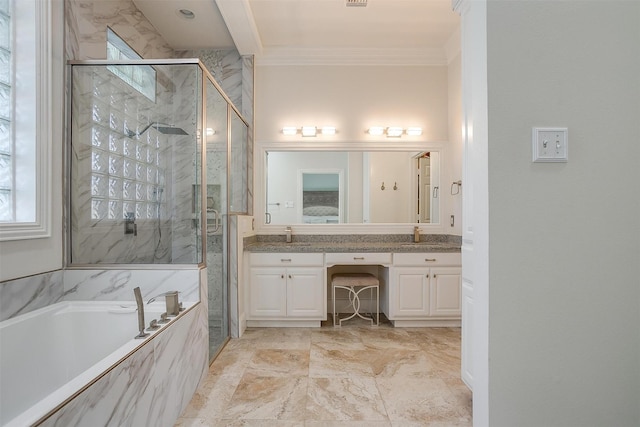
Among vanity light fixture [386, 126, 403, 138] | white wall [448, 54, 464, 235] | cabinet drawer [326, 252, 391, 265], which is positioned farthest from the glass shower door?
white wall [448, 54, 464, 235]

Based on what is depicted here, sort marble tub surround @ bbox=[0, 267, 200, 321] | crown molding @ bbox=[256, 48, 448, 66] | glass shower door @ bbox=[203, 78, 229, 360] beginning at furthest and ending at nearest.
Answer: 1. crown molding @ bbox=[256, 48, 448, 66]
2. glass shower door @ bbox=[203, 78, 229, 360]
3. marble tub surround @ bbox=[0, 267, 200, 321]

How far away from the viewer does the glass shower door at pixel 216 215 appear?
242 cm

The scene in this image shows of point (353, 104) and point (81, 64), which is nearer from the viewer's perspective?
point (81, 64)

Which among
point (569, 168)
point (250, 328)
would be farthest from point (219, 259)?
point (569, 168)

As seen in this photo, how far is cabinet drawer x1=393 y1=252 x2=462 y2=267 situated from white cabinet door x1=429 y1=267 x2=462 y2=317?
62 millimetres

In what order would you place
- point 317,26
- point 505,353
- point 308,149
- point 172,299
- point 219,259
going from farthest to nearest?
point 308,149 → point 317,26 → point 219,259 → point 172,299 → point 505,353

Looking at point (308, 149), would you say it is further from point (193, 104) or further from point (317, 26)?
point (193, 104)

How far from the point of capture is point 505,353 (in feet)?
3.69

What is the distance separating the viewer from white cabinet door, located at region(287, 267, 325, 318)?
3162 millimetres

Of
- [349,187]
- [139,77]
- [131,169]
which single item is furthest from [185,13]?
[349,187]

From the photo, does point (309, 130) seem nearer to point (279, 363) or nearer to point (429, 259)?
point (429, 259)

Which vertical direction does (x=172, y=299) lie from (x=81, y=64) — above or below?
below

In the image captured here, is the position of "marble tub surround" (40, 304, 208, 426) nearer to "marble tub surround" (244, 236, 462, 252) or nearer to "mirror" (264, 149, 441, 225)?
"marble tub surround" (244, 236, 462, 252)

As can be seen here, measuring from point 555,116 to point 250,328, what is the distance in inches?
118
